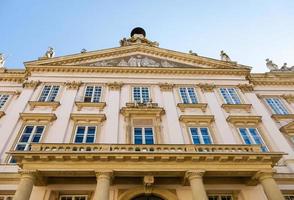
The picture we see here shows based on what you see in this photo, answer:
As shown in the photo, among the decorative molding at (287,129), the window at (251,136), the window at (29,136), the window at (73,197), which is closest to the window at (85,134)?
the window at (29,136)

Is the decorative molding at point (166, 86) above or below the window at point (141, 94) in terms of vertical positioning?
above

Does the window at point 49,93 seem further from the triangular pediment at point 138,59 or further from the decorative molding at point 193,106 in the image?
the decorative molding at point 193,106

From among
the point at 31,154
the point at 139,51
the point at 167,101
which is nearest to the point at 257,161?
the point at 167,101

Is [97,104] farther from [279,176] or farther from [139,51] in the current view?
[279,176]

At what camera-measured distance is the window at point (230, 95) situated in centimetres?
2091

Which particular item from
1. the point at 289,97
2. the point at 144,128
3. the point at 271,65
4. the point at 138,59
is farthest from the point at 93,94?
the point at 271,65

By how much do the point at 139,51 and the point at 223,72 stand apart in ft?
27.9

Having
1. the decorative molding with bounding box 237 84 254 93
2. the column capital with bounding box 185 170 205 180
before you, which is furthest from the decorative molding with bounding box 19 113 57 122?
the decorative molding with bounding box 237 84 254 93

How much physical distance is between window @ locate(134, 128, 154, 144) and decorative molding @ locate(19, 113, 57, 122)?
5964 mm

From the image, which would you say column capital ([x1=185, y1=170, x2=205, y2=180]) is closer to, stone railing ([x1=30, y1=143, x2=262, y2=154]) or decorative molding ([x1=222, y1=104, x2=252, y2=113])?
stone railing ([x1=30, y1=143, x2=262, y2=154])

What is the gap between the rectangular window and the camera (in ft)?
56.3

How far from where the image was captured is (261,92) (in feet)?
76.1

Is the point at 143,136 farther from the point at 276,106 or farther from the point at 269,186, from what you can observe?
the point at 276,106

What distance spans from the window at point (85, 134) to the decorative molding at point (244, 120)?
9.93 meters
